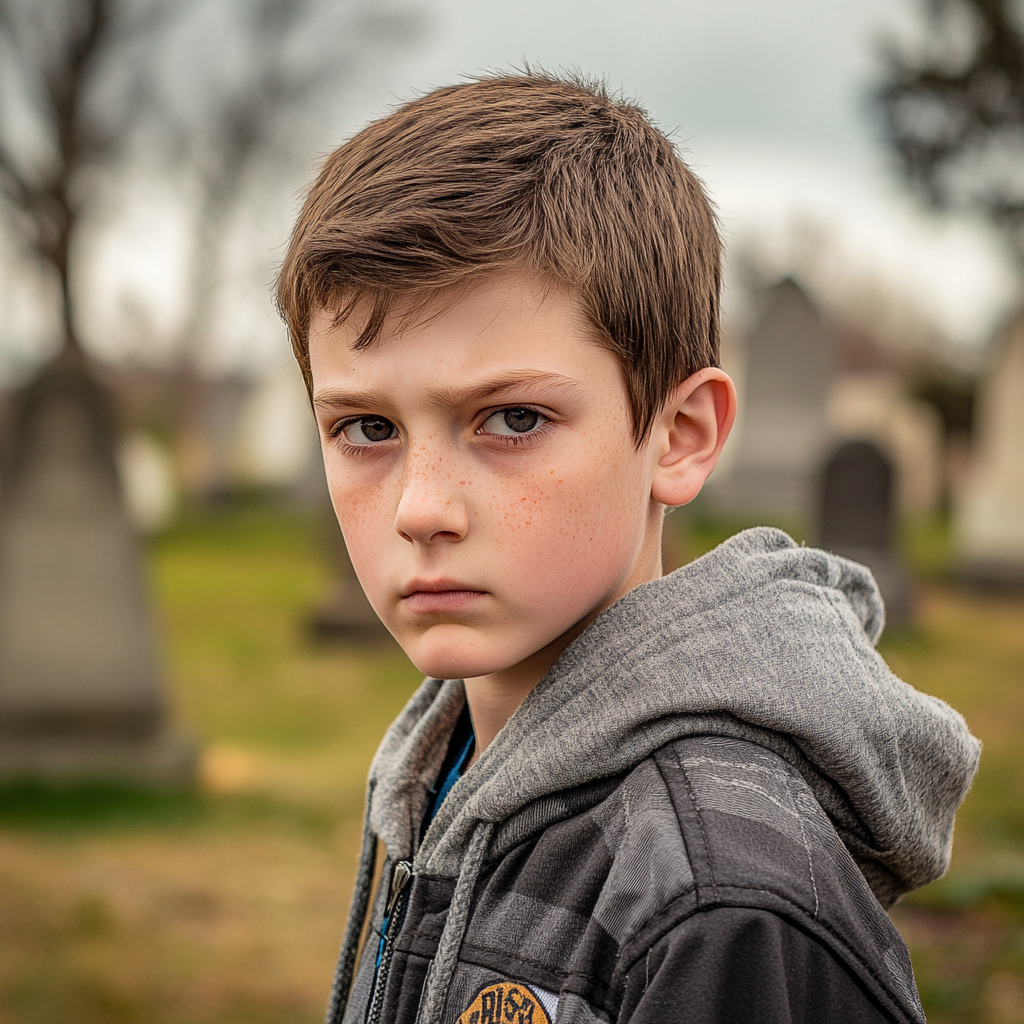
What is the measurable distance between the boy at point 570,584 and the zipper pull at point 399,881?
24mm

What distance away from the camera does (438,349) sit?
1111 millimetres

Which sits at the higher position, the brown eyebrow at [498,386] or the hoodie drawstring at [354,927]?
the brown eyebrow at [498,386]

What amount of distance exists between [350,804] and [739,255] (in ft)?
90.8

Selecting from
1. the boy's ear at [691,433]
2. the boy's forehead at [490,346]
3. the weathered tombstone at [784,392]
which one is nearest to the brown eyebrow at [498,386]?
the boy's forehead at [490,346]

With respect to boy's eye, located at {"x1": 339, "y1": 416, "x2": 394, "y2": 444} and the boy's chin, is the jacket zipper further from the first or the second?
boy's eye, located at {"x1": 339, "y1": 416, "x2": 394, "y2": 444}

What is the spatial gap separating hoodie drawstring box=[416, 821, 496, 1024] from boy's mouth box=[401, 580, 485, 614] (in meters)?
0.24

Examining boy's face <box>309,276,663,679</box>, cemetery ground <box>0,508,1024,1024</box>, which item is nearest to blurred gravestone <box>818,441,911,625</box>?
cemetery ground <box>0,508,1024,1024</box>

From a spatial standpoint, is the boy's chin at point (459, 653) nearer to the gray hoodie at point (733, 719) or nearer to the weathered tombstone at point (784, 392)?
the gray hoodie at point (733, 719)

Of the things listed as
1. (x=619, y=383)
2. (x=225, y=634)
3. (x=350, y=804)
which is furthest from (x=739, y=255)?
(x=619, y=383)

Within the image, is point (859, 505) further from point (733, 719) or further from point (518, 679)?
point (733, 719)

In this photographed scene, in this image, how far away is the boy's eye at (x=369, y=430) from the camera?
1190 mm

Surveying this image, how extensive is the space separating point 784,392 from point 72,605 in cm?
1138

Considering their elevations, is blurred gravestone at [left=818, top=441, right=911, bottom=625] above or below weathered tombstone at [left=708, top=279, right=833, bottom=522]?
below

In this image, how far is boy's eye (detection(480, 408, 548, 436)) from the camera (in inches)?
44.3
